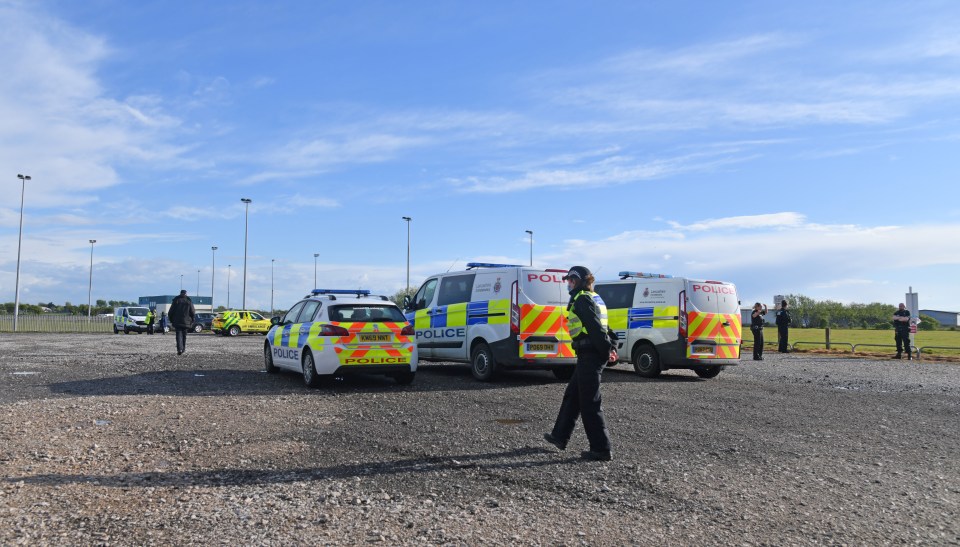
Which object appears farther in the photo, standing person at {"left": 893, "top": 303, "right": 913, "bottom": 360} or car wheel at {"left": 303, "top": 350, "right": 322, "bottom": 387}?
standing person at {"left": 893, "top": 303, "right": 913, "bottom": 360}

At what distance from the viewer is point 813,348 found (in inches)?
1061

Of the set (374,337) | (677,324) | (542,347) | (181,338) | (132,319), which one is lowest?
(181,338)

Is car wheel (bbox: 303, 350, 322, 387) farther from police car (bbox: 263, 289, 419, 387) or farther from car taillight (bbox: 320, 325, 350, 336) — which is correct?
car taillight (bbox: 320, 325, 350, 336)

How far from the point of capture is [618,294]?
16.2m

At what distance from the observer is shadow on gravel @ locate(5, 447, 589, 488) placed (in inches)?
227

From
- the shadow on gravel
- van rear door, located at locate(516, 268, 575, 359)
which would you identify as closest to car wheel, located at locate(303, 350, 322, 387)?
van rear door, located at locate(516, 268, 575, 359)

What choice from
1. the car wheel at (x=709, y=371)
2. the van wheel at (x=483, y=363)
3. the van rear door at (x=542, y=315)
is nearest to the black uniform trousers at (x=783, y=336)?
the car wheel at (x=709, y=371)

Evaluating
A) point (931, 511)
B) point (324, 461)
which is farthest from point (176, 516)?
point (931, 511)

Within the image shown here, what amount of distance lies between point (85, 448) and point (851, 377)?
579 inches

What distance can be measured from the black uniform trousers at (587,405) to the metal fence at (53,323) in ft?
171

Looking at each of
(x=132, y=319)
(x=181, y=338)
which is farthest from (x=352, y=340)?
(x=132, y=319)

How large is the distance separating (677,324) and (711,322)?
2.23ft

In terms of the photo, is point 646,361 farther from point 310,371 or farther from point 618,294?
point 310,371

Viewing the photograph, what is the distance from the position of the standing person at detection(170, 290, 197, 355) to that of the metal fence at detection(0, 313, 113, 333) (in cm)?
3731
